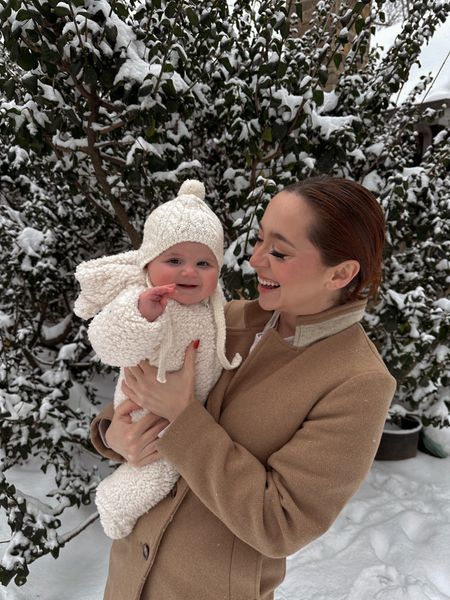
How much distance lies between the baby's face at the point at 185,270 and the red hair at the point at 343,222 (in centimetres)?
29

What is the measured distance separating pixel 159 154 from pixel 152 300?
1.23 m

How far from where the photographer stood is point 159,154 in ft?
7.18

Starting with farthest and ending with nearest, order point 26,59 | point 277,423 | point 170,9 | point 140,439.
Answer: point 170,9 → point 26,59 → point 140,439 → point 277,423

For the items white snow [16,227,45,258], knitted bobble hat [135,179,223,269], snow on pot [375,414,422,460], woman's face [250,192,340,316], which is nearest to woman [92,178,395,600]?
woman's face [250,192,340,316]

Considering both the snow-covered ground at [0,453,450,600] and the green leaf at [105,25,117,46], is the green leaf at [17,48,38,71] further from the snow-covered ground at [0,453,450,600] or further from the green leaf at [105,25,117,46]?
the snow-covered ground at [0,453,450,600]

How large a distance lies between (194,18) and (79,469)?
8.04 ft

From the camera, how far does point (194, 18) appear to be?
6.74ft

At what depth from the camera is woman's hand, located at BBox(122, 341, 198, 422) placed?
3.73ft

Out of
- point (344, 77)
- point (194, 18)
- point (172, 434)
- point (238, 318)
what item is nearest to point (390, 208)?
point (344, 77)

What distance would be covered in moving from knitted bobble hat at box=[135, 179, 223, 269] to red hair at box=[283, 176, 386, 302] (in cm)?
25

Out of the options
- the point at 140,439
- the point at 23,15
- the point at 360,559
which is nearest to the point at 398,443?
the point at 360,559

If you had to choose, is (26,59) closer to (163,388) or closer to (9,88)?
A: (9,88)

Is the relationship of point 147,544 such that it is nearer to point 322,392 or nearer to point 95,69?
point 322,392

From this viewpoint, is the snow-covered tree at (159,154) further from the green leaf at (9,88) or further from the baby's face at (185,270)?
the baby's face at (185,270)
